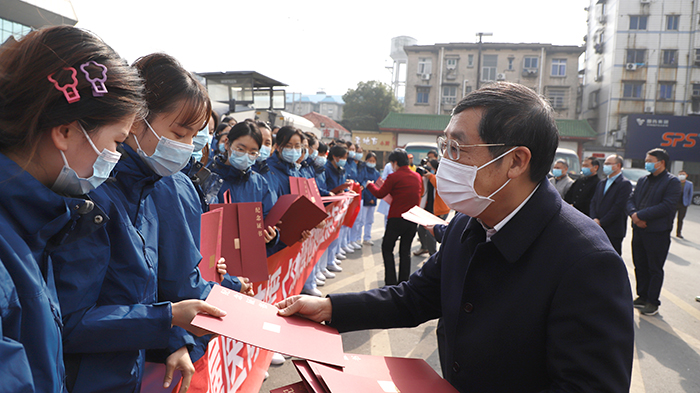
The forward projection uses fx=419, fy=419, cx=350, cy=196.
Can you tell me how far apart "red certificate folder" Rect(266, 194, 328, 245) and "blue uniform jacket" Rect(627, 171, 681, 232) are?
14.3 ft

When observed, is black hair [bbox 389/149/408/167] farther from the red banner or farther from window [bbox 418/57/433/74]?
window [bbox 418/57/433/74]

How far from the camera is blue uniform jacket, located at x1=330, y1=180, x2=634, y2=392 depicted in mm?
1104

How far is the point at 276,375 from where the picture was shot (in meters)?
3.47

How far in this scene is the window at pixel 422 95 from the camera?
3941cm

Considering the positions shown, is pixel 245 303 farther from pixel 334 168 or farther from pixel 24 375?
pixel 334 168

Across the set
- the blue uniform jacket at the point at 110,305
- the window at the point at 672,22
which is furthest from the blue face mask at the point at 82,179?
the window at the point at 672,22

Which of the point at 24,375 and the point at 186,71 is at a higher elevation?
the point at 186,71

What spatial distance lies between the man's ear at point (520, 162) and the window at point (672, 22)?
137ft

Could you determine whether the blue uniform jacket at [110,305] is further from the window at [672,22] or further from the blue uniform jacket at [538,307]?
the window at [672,22]

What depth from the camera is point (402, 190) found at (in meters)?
5.57

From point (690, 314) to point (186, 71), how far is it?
639cm

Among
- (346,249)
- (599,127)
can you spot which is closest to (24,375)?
(346,249)

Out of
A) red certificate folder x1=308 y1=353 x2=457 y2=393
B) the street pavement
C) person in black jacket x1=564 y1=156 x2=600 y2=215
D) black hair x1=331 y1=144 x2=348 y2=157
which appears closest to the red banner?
the street pavement

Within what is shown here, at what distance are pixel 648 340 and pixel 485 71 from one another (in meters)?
37.3
